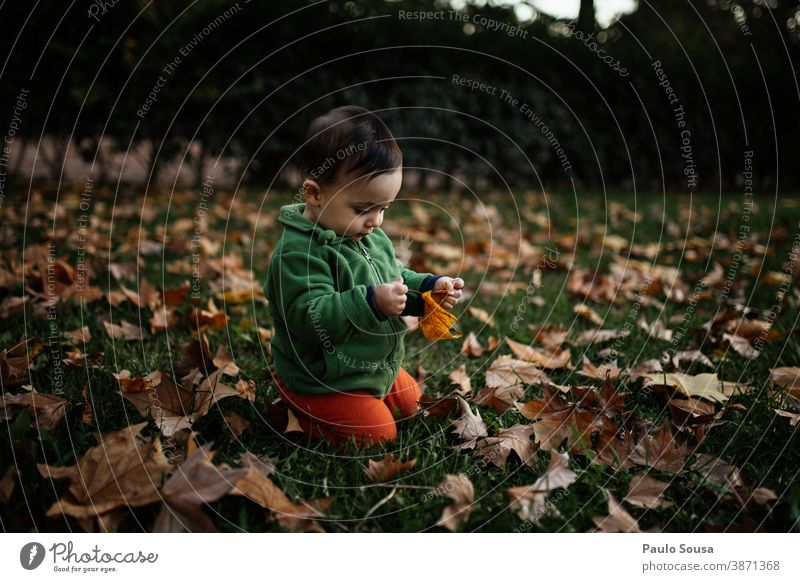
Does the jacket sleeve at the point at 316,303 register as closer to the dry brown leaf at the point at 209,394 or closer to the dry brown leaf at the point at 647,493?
the dry brown leaf at the point at 209,394

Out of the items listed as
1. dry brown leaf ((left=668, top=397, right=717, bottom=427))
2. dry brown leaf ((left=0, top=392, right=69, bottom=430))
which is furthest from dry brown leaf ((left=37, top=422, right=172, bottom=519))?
dry brown leaf ((left=668, top=397, right=717, bottom=427))

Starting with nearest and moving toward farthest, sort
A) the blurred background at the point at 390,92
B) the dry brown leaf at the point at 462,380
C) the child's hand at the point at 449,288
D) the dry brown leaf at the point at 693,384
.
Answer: the child's hand at the point at 449,288 → the dry brown leaf at the point at 693,384 → the dry brown leaf at the point at 462,380 → the blurred background at the point at 390,92

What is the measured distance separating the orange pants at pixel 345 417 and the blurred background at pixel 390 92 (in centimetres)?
257

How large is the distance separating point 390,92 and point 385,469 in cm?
580

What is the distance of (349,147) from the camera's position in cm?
147

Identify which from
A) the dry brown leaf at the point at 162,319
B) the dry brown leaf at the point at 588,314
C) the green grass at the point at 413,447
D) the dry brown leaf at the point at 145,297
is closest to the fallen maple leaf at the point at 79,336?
the green grass at the point at 413,447

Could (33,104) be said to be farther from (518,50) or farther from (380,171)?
(380,171)

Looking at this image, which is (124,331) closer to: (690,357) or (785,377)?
(690,357)

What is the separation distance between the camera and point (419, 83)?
6668 mm

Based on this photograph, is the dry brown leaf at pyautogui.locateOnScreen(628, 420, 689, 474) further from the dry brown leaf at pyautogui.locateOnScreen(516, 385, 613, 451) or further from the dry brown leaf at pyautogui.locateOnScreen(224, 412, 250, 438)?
the dry brown leaf at pyautogui.locateOnScreen(224, 412, 250, 438)

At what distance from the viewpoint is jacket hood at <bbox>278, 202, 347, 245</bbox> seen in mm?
1562

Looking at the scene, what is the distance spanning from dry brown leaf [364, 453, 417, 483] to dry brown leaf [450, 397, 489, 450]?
0.19 meters

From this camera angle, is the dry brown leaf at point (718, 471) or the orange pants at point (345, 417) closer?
the dry brown leaf at point (718, 471)

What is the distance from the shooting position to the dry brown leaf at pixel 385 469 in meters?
1.49
